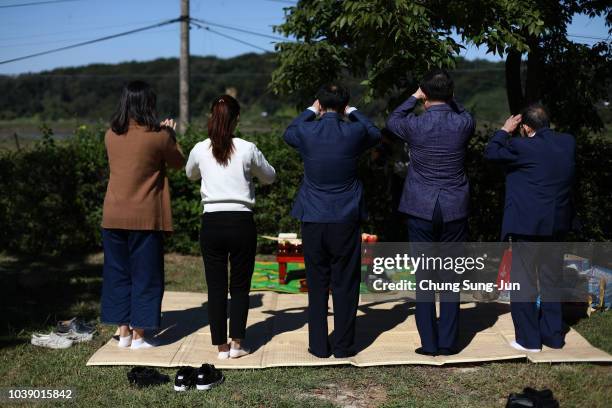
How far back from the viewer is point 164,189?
5492 millimetres

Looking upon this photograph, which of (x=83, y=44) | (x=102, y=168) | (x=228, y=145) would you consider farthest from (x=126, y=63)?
(x=228, y=145)

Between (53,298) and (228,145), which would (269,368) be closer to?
(228,145)

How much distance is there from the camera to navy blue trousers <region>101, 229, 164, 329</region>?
5465 mm

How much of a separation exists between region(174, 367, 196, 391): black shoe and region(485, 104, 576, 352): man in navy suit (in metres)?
2.40

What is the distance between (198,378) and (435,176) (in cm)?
212

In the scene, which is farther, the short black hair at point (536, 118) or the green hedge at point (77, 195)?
the green hedge at point (77, 195)

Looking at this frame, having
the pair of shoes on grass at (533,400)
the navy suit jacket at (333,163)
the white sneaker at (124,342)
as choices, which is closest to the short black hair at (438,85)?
the navy suit jacket at (333,163)

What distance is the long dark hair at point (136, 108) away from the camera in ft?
17.2

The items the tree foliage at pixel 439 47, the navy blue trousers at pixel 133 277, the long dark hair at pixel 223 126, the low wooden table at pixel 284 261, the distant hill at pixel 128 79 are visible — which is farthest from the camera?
the distant hill at pixel 128 79

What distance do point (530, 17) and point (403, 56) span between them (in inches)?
46.5

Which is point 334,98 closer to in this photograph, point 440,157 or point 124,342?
point 440,157

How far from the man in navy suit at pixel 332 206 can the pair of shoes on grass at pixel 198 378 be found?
836 mm

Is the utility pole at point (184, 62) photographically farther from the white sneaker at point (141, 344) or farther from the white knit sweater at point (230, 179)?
the white knit sweater at point (230, 179)

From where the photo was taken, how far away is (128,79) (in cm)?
5422
